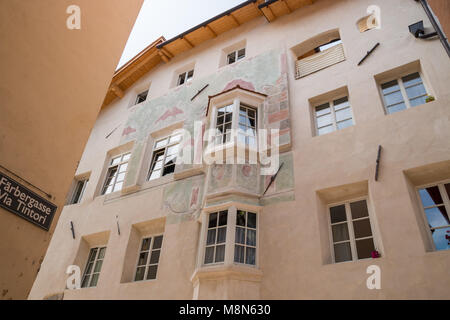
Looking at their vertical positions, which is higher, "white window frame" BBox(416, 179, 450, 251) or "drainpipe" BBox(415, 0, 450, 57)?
"drainpipe" BBox(415, 0, 450, 57)

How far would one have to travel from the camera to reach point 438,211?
675cm

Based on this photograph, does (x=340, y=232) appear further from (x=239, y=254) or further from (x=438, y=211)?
(x=239, y=254)

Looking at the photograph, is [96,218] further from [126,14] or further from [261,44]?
[261,44]

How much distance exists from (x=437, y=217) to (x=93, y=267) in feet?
30.5

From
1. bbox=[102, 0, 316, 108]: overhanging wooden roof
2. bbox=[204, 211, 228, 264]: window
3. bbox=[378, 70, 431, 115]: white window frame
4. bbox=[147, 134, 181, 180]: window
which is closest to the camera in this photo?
bbox=[204, 211, 228, 264]: window

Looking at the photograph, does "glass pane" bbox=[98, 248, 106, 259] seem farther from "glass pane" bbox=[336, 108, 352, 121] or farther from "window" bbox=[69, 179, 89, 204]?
"glass pane" bbox=[336, 108, 352, 121]

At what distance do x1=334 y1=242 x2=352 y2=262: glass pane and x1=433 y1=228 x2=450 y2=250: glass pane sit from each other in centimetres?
155

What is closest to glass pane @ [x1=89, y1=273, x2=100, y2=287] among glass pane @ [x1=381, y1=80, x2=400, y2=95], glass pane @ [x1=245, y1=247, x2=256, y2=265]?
glass pane @ [x1=245, y1=247, x2=256, y2=265]

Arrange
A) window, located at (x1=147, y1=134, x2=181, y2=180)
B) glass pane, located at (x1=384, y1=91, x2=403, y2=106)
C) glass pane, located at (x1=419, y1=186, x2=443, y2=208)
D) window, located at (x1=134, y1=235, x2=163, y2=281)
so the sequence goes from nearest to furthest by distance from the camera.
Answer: glass pane, located at (x1=419, y1=186, x2=443, y2=208)
glass pane, located at (x1=384, y1=91, x2=403, y2=106)
window, located at (x1=134, y1=235, x2=163, y2=281)
window, located at (x1=147, y1=134, x2=181, y2=180)

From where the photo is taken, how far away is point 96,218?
11680 millimetres

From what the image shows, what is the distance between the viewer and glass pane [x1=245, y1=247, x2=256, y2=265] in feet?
25.6

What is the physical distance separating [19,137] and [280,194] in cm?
572

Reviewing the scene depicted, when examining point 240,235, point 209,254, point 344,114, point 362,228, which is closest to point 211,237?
point 209,254

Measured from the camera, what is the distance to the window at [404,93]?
832 centimetres
